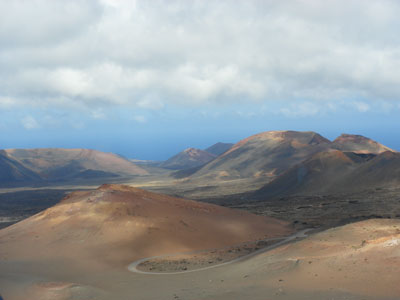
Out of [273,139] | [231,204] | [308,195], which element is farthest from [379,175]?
[273,139]

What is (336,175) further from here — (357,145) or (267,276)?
(267,276)

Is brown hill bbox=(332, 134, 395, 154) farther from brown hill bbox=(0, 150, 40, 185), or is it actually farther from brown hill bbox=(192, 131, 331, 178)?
brown hill bbox=(0, 150, 40, 185)

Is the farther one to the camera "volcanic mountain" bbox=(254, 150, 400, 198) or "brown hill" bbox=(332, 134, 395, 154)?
"brown hill" bbox=(332, 134, 395, 154)

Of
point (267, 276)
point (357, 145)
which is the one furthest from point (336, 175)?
point (267, 276)

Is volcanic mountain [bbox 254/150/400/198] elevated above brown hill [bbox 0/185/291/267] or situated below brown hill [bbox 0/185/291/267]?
above

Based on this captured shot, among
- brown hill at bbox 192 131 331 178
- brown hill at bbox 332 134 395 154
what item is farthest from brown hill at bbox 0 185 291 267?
brown hill at bbox 332 134 395 154
